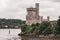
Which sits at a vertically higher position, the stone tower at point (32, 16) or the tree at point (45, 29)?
the tree at point (45, 29)

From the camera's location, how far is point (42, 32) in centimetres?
5881

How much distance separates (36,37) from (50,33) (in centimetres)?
380

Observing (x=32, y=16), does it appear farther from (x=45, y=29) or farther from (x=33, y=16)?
(x=45, y=29)

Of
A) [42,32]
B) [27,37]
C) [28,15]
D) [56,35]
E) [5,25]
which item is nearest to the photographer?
[56,35]

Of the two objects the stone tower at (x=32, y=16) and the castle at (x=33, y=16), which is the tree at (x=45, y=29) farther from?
the castle at (x=33, y=16)

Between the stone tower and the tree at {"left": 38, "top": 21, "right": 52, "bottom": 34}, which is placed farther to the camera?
the stone tower

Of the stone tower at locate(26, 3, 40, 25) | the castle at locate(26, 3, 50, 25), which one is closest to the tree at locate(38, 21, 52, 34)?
the stone tower at locate(26, 3, 40, 25)

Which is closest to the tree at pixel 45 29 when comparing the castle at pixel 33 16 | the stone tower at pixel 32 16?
the stone tower at pixel 32 16

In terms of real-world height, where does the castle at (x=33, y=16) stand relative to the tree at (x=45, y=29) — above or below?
below

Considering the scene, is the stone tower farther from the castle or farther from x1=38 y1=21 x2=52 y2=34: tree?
x1=38 y1=21 x2=52 y2=34: tree

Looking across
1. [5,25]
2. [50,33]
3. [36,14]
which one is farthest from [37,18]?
[5,25]

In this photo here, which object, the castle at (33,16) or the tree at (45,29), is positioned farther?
the castle at (33,16)

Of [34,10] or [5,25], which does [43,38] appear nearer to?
[34,10]

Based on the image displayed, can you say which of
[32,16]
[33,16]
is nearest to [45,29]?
[32,16]
